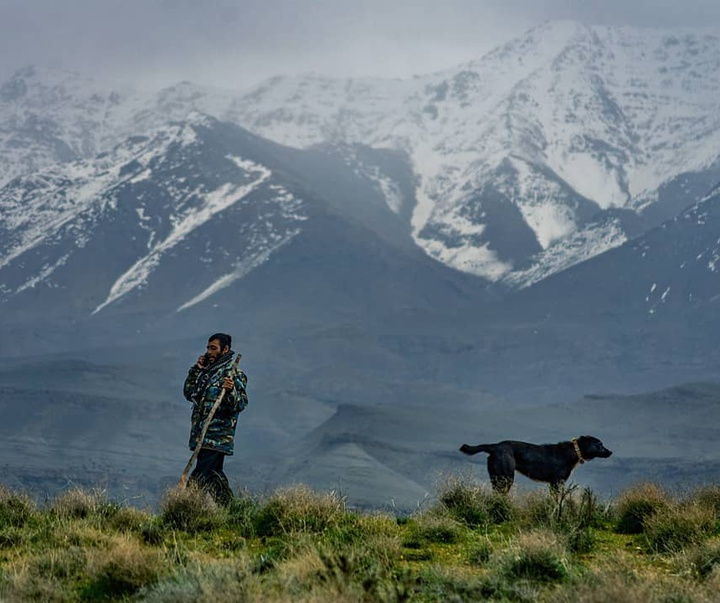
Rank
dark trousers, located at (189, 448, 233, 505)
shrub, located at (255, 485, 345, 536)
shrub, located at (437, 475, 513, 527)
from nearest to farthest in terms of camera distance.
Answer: shrub, located at (255, 485, 345, 536), shrub, located at (437, 475, 513, 527), dark trousers, located at (189, 448, 233, 505)

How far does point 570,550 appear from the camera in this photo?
13.6m

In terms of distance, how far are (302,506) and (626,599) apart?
5.72 metres

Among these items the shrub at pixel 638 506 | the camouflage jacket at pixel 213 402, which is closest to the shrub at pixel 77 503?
the camouflage jacket at pixel 213 402

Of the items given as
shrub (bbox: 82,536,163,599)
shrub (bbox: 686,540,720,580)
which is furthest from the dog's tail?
shrub (bbox: 82,536,163,599)

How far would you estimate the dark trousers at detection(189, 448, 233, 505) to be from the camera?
16.8 m

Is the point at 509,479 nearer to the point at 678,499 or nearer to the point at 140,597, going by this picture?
the point at 678,499

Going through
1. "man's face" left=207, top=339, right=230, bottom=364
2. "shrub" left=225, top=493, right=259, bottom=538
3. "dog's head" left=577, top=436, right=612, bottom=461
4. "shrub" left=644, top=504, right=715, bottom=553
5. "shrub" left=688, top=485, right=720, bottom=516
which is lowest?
"shrub" left=225, top=493, right=259, bottom=538

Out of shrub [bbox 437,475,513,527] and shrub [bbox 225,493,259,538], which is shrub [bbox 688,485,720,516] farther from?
shrub [bbox 225,493,259,538]

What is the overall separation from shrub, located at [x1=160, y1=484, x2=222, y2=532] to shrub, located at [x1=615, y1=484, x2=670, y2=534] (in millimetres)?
4833

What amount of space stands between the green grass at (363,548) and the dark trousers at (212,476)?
1.22 ft

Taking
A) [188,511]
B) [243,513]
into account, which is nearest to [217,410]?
[243,513]

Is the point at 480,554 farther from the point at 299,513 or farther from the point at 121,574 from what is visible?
the point at 121,574

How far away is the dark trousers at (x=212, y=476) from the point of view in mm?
16797

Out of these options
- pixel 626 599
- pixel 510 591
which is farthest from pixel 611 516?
pixel 626 599
